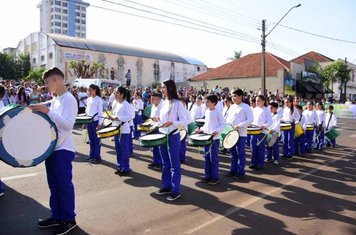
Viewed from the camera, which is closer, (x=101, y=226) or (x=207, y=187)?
(x=101, y=226)

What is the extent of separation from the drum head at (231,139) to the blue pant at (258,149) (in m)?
1.36

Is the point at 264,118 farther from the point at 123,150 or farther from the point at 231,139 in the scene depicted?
the point at 123,150

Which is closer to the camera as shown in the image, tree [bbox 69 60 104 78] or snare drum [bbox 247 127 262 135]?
snare drum [bbox 247 127 262 135]

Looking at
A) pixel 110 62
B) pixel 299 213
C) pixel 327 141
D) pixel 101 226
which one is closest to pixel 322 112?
pixel 327 141

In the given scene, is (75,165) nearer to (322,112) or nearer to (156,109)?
(156,109)

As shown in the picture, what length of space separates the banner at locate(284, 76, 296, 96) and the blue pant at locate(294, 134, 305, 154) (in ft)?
87.9

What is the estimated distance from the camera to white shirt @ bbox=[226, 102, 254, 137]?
761 centimetres

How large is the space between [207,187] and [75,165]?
3.61 metres

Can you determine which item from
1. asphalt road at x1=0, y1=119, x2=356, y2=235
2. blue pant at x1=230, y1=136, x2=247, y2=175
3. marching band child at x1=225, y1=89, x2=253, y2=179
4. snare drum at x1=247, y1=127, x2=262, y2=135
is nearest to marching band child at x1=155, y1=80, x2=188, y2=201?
asphalt road at x1=0, y1=119, x2=356, y2=235

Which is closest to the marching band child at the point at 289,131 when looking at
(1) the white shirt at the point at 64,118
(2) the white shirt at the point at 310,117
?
(2) the white shirt at the point at 310,117

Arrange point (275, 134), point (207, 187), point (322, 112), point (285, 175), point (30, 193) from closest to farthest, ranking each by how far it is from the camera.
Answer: point (30, 193) < point (207, 187) < point (285, 175) < point (275, 134) < point (322, 112)

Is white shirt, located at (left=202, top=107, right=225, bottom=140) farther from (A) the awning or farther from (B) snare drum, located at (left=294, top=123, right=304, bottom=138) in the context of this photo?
(A) the awning

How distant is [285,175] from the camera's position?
27.3ft

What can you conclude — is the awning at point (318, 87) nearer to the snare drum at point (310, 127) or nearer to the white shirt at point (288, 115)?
the snare drum at point (310, 127)
